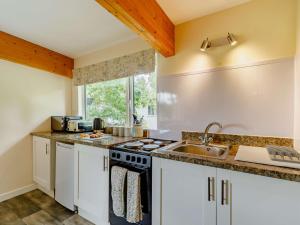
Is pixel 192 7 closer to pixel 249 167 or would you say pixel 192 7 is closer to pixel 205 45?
pixel 205 45

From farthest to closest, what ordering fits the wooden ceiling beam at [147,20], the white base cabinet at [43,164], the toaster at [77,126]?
the toaster at [77,126], the white base cabinet at [43,164], the wooden ceiling beam at [147,20]

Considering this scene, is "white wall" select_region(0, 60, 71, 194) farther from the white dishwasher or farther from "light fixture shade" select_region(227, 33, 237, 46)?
"light fixture shade" select_region(227, 33, 237, 46)

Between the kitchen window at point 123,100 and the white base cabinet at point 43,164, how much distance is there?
0.87 meters

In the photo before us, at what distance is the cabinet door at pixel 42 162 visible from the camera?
2230mm

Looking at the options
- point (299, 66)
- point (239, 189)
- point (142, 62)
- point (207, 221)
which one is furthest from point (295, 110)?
point (142, 62)

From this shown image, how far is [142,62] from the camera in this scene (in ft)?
7.02

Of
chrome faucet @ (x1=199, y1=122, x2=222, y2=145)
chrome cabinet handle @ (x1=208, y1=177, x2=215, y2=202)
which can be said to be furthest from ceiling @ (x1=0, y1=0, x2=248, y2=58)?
chrome cabinet handle @ (x1=208, y1=177, x2=215, y2=202)

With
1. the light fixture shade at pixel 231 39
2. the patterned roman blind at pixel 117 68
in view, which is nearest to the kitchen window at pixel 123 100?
the patterned roman blind at pixel 117 68

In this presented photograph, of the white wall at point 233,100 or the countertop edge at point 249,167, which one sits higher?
the white wall at point 233,100

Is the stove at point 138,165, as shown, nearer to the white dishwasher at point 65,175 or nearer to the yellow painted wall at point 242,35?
the white dishwasher at point 65,175

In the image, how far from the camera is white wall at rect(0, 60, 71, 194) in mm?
2260

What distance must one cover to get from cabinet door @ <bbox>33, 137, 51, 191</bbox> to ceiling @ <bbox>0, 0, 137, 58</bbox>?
4.78 ft

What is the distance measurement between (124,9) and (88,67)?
1809 mm

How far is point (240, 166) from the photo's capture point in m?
0.99
